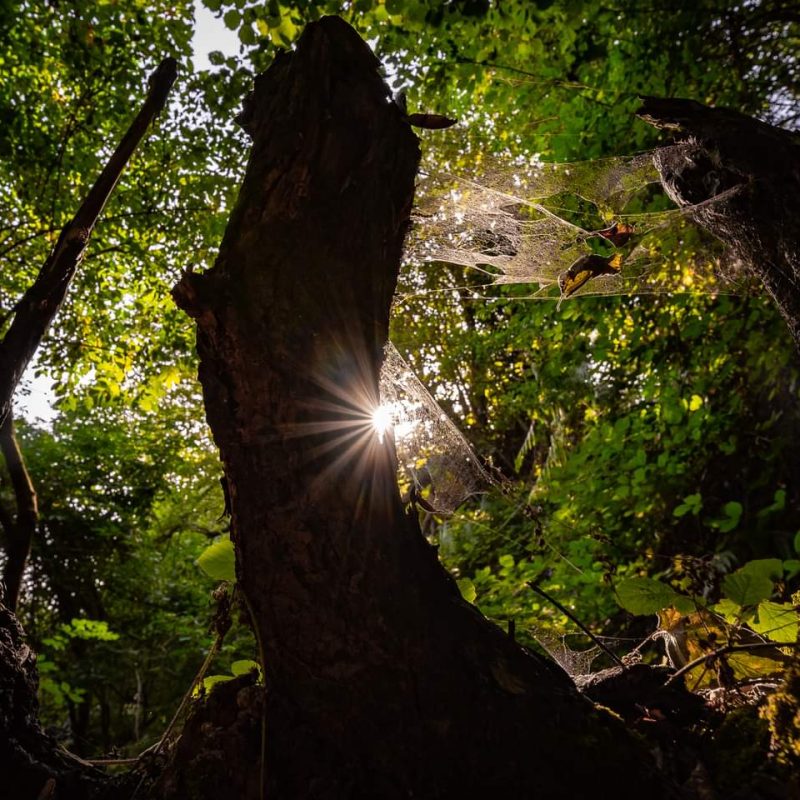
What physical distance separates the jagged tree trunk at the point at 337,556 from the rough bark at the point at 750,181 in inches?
39.8

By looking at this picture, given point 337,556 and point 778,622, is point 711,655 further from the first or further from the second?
point 337,556

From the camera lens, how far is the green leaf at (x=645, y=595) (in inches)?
49.1

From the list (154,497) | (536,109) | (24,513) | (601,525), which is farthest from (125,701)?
(536,109)

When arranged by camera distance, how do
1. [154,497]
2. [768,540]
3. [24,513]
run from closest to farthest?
[24,513] → [768,540] → [154,497]

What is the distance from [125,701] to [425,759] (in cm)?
909

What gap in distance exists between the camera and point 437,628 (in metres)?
0.97

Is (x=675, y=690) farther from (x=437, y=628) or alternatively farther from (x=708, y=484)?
(x=708, y=484)

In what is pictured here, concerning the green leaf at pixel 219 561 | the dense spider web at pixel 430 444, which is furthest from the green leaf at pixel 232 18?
the green leaf at pixel 219 561

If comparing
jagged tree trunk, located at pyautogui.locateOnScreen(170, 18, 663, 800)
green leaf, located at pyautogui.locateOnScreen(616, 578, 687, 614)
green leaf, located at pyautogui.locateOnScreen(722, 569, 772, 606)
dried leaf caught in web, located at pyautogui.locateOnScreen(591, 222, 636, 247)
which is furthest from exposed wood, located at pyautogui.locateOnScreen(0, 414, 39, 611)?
dried leaf caught in web, located at pyautogui.locateOnScreen(591, 222, 636, 247)

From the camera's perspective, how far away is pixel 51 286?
209cm

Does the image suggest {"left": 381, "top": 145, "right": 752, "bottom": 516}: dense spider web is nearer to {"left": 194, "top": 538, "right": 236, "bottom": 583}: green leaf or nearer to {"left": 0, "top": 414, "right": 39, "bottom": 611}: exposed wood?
{"left": 194, "top": 538, "right": 236, "bottom": 583}: green leaf

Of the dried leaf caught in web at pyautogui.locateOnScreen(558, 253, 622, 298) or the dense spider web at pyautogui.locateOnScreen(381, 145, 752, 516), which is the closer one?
the dried leaf caught in web at pyautogui.locateOnScreen(558, 253, 622, 298)

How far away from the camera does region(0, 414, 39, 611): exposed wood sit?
2.49 metres

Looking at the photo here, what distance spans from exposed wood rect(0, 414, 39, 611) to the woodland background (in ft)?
1.78
